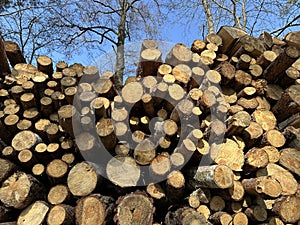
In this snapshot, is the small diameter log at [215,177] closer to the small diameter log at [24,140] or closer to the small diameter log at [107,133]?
the small diameter log at [107,133]

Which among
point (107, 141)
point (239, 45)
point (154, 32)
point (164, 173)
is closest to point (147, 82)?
point (107, 141)

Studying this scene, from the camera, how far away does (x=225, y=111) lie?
266 cm

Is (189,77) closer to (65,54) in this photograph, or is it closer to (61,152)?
(61,152)

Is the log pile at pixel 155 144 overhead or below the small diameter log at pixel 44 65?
below

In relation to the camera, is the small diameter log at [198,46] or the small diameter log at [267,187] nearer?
the small diameter log at [267,187]

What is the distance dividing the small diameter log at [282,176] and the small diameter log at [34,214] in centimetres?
168

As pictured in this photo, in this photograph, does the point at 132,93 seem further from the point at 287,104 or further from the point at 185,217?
the point at 287,104

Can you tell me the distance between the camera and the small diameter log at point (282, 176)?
239 centimetres

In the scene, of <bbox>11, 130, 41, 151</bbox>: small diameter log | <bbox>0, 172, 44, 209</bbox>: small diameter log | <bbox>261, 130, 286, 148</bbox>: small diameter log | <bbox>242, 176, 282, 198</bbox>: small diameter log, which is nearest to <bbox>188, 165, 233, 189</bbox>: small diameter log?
<bbox>242, 176, 282, 198</bbox>: small diameter log

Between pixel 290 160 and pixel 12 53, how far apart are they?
3.00 meters

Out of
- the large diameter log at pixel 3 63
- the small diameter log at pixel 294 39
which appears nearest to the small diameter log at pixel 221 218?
the small diameter log at pixel 294 39

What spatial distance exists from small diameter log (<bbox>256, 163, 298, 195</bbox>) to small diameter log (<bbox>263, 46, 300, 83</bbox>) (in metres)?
1.00

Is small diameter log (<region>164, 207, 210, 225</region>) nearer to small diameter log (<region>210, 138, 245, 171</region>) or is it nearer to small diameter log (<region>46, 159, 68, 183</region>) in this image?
small diameter log (<region>210, 138, 245, 171</region>)

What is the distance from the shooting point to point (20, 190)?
2.30 meters
